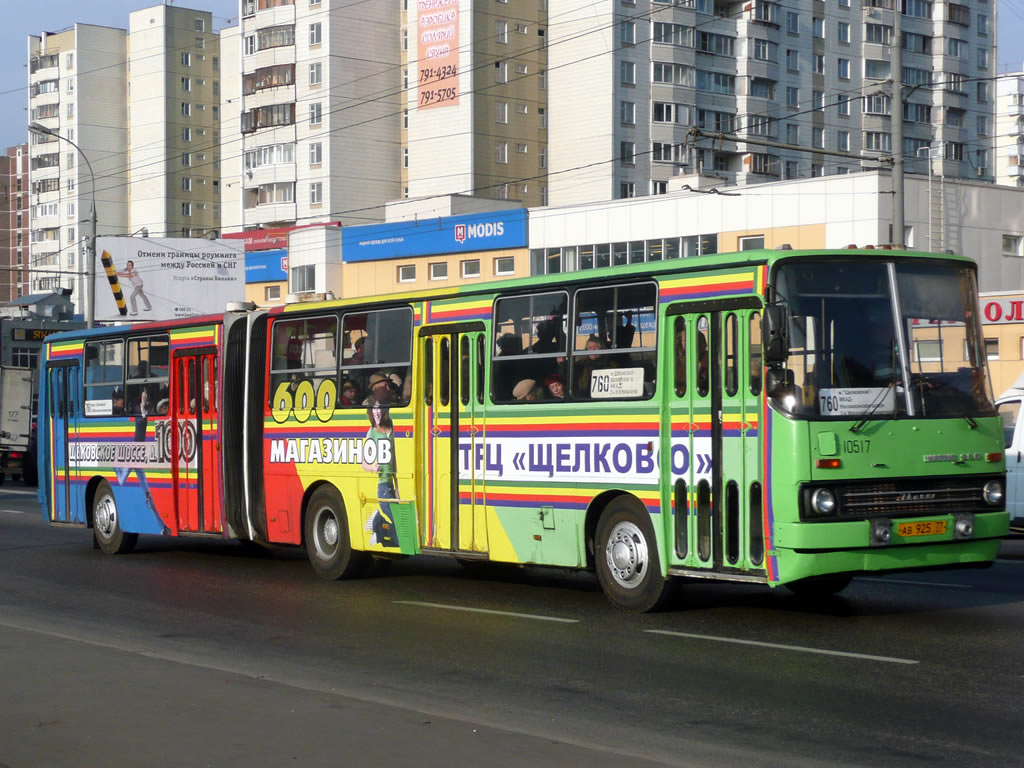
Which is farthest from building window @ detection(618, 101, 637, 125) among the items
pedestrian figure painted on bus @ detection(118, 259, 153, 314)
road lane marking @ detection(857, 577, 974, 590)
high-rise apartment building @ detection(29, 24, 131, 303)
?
road lane marking @ detection(857, 577, 974, 590)

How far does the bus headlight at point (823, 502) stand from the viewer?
11.1 metres

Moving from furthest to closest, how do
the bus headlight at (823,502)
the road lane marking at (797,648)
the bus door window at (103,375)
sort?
the bus door window at (103,375)
the bus headlight at (823,502)
the road lane marking at (797,648)

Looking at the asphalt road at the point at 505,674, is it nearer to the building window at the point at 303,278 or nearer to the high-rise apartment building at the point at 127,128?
the building window at the point at 303,278

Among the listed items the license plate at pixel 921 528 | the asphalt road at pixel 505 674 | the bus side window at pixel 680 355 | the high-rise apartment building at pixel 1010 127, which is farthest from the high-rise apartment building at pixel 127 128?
the license plate at pixel 921 528

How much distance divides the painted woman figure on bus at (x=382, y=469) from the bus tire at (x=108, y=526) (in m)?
5.81

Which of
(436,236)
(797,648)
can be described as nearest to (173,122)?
(436,236)

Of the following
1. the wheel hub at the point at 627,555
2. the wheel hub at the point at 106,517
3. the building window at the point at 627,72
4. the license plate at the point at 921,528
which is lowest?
the wheel hub at the point at 106,517

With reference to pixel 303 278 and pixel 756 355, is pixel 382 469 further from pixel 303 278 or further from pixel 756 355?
pixel 303 278

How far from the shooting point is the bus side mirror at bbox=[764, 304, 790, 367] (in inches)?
441

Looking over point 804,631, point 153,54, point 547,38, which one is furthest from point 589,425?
point 153,54

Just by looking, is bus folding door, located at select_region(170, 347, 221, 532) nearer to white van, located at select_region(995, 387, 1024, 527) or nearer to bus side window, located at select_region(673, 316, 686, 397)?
bus side window, located at select_region(673, 316, 686, 397)

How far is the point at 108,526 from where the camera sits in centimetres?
2030

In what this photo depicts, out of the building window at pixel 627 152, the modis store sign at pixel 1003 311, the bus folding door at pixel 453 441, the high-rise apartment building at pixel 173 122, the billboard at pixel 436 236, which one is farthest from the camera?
Answer: the high-rise apartment building at pixel 173 122

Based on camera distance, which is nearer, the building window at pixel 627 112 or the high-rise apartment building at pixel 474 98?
the building window at pixel 627 112
